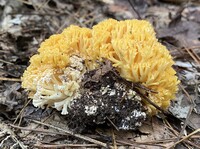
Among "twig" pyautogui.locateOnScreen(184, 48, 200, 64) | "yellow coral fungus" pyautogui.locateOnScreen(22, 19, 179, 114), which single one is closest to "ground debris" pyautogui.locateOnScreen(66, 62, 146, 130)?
"yellow coral fungus" pyautogui.locateOnScreen(22, 19, 179, 114)

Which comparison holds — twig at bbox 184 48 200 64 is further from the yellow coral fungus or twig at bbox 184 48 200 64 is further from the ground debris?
the ground debris

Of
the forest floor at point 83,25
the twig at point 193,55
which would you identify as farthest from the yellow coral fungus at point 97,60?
the twig at point 193,55

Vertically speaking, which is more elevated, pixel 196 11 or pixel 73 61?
pixel 73 61

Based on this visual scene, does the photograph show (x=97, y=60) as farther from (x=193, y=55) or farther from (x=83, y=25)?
(x=83, y=25)

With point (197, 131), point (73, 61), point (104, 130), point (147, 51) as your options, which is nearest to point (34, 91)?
point (73, 61)

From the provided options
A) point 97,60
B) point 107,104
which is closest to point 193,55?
point 97,60

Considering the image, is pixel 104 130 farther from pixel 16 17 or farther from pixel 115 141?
pixel 16 17

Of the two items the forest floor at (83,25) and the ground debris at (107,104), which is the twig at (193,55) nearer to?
the forest floor at (83,25)
